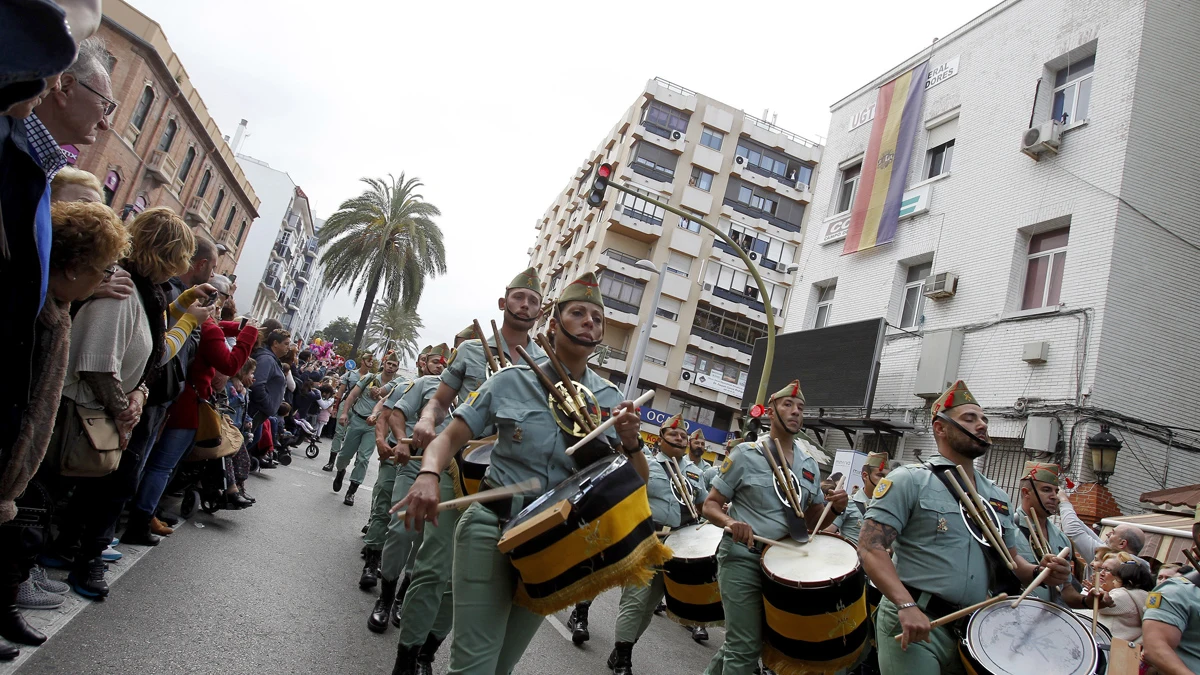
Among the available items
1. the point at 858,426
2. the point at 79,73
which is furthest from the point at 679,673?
the point at 858,426

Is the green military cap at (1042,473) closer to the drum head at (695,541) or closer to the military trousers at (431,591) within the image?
the drum head at (695,541)

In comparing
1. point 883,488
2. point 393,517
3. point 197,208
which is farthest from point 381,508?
point 197,208

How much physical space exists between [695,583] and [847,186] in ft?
57.8

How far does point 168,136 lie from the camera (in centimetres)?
3788

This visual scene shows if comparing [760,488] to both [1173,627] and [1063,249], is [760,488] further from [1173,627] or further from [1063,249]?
[1063,249]

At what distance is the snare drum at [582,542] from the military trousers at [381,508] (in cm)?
399

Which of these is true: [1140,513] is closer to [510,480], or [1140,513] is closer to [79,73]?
[510,480]

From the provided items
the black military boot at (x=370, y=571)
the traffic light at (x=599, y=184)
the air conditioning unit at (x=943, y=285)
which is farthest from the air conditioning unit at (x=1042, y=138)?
the black military boot at (x=370, y=571)

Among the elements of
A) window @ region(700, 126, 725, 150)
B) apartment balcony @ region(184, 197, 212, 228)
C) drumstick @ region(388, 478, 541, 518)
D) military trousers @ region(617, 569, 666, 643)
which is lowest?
military trousers @ region(617, 569, 666, 643)

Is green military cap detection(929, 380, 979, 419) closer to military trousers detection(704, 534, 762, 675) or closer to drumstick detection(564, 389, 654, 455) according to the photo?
military trousers detection(704, 534, 762, 675)

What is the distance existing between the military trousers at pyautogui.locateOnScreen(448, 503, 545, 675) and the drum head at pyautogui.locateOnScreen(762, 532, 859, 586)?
1.87m

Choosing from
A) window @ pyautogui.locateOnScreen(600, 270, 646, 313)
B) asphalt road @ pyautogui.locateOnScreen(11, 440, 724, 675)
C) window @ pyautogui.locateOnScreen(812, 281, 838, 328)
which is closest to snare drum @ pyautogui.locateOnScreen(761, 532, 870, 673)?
asphalt road @ pyautogui.locateOnScreen(11, 440, 724, 675)

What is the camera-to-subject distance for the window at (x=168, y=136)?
122 ft

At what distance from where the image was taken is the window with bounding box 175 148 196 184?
40.5 metres
